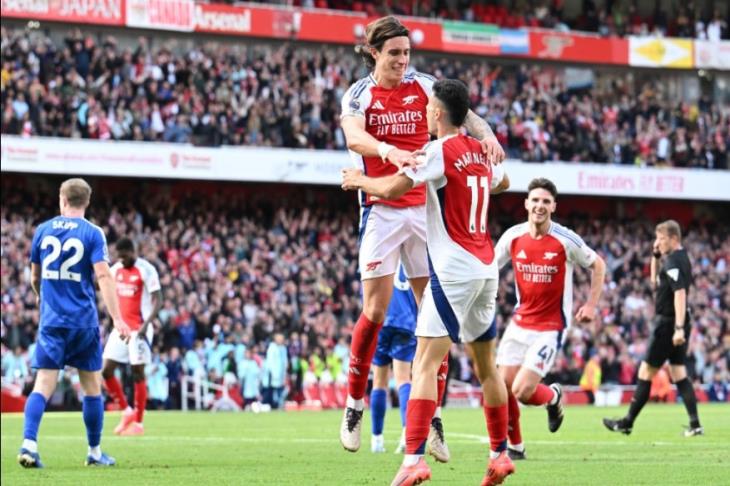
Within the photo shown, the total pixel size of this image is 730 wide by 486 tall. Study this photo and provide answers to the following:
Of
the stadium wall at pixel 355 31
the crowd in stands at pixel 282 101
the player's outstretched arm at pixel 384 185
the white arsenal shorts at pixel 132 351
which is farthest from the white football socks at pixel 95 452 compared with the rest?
the stadium wall at pixel 355 31

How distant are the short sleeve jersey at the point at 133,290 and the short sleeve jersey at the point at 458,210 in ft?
34.3

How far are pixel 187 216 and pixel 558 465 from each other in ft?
85.4

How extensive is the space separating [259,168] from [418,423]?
29.6m

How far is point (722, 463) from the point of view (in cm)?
1243

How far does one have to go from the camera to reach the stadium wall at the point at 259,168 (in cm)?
3522

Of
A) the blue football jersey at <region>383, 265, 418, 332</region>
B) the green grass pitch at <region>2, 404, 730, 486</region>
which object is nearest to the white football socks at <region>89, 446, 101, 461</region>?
the green grass pitch at <region>2, 404, 730, 486</region>

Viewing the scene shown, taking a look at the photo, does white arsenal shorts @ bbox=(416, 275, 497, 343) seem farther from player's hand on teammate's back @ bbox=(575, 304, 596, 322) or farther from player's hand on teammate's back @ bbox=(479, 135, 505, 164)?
player's hand on teammate's back @ bbox=(575, 304, 596, 322)

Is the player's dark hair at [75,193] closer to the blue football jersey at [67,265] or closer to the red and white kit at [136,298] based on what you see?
the blue football jersey at [67,265]

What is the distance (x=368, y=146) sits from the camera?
9812mm

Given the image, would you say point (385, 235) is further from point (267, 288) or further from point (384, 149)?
point (267, 288)

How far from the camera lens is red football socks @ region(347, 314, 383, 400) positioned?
1067 centimetres

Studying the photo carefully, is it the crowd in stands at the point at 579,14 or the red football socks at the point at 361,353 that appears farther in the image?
the crowd in stands at the point at 579,14

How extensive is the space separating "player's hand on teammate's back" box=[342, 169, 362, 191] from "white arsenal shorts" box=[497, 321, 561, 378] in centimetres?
482

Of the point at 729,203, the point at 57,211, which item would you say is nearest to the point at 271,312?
the point at 57,211
